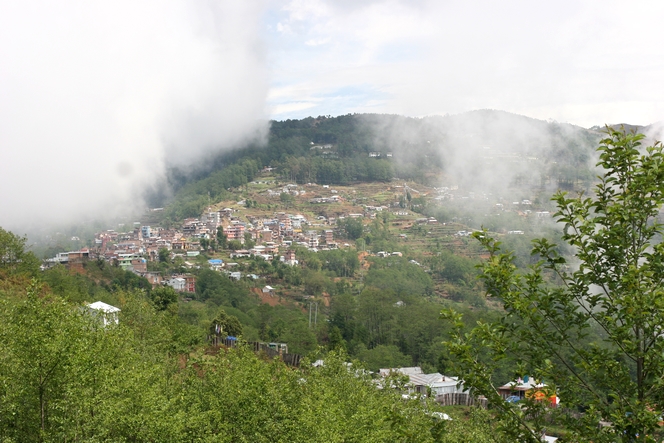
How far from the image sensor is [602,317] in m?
4.43

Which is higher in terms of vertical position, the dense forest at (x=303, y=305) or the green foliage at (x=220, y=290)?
the dense forest at (x=303, y=305)

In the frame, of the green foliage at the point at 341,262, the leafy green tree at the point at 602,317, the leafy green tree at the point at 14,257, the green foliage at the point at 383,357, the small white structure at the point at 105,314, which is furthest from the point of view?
the green foliage at the point at 341,262

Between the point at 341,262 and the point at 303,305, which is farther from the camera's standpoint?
the point at 341,262

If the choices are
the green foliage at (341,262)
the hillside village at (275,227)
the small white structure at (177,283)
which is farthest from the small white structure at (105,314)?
the green foliage at (341,262)

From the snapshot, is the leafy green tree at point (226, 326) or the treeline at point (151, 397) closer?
the treeline at point (151, 397)

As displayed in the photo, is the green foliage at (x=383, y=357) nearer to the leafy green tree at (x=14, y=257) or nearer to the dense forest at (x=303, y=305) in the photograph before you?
the dense forest at (x=303, y=305)

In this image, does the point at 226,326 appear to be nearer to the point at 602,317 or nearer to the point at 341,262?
the point at 602,317

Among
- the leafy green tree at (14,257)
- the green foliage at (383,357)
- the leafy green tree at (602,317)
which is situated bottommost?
the green foliage at (383,357)

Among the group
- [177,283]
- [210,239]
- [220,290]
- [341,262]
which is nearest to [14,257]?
[220,290]

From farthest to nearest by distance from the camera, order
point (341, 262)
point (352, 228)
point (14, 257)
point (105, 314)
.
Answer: point (352, 228)
point (341, 262)
point (14, 257)
point (105, 314)

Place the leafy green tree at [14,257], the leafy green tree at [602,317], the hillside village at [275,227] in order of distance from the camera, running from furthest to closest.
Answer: the hillside village at [275,227]
the leafy green tree at [14,257]
the leafy green tree at [602,317]

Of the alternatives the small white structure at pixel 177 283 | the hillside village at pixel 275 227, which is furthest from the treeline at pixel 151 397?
the hillside village at pixel 275 227

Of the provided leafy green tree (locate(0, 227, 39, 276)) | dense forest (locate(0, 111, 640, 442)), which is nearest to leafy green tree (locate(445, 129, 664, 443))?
dense forest (locate(0, 111, 640, 442))

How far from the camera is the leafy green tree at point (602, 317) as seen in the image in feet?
13.4
